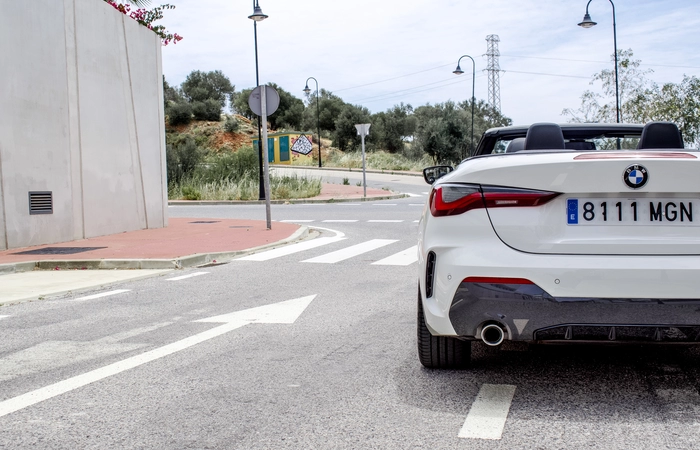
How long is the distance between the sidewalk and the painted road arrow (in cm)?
266

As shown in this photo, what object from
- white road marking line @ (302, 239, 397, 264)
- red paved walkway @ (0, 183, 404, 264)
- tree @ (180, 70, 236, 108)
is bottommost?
white road marking line @ (302, 239, 397, 264)

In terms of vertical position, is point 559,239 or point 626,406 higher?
point 559,239

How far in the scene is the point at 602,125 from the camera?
570 centimetres

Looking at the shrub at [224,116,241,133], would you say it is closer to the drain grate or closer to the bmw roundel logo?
the drain grate

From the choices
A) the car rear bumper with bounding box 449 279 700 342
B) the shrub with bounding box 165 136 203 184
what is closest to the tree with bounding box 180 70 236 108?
the shrub with bounding box 165 136 203 184

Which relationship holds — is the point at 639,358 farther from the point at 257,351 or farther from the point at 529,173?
the point at 257,351

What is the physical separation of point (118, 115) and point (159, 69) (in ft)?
7.29

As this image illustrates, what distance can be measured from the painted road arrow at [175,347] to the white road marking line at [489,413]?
7.45 feet

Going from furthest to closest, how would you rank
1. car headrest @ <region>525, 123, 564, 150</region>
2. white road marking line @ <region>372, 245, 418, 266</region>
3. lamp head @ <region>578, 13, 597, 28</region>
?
lamp head @ <region>578, 13, 597, 28</region>
white road marking line @ <region>372, 245, 418, 266</region>
car headrest @ <region>525, 123, 564, 150</region>

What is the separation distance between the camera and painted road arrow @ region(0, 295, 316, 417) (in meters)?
4.14

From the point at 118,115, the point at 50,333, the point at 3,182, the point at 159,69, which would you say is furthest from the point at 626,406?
the point at 159,69

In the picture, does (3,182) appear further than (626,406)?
Yes

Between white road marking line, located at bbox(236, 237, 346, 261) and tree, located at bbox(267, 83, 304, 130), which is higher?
tree, located at bbox(267, 83, 304, 130)

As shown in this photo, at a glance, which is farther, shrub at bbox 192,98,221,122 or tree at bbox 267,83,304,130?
tree at bbox 267,83,304,130
